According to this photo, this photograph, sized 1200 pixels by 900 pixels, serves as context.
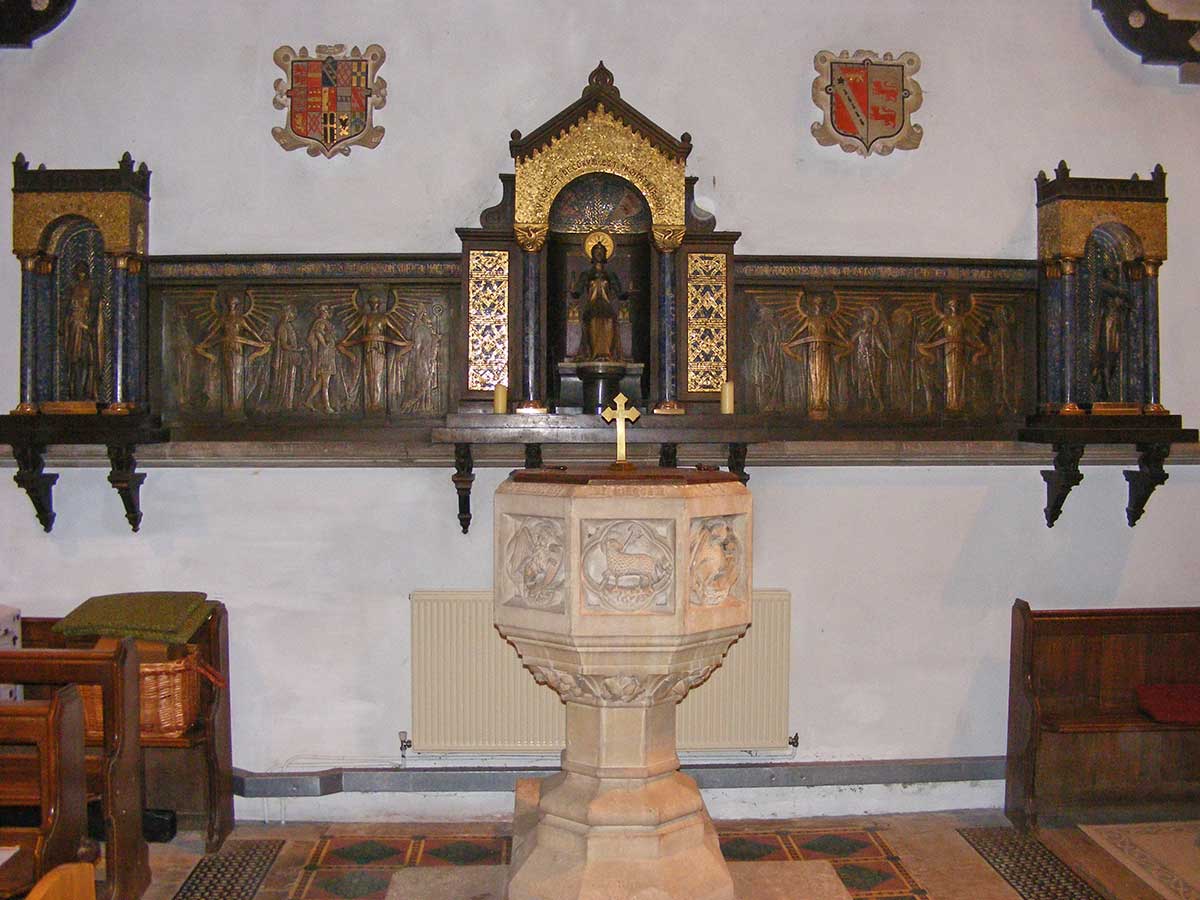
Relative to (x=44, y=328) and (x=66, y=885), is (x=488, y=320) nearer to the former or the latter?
(x=44, y=328)

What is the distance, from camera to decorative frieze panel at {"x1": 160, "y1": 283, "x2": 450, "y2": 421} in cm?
445

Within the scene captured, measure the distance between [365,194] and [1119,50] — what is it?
133 inches

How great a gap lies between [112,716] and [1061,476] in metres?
3.80

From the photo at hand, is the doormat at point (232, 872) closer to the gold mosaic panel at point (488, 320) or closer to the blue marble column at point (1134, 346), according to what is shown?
the gold mosaic panel at point (488, 320)

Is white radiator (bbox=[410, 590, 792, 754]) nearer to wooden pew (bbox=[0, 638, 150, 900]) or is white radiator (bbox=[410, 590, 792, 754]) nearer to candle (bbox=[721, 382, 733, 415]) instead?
candle (bbox=[721, 382, 733, 415])

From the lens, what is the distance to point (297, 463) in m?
4.41

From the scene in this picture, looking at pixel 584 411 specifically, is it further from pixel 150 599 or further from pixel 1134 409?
pixel 1134 409

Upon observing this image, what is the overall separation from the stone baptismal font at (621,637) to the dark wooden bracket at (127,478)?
1.92m

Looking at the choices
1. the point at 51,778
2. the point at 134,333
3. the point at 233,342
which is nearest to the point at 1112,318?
the point at 233,342

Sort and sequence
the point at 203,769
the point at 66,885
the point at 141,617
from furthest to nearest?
the point at 203,769 → the point at 141,617 → the point at 66,885

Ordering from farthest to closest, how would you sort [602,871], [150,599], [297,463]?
[297,463]
[150,599]
[602,871]

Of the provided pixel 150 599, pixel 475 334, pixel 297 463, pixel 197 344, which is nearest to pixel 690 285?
pixel 475 334

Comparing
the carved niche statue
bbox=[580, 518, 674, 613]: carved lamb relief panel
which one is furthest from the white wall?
bbox=[580, 518, 674, 613]: carved lamb relief panel

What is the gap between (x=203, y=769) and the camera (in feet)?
13.7
